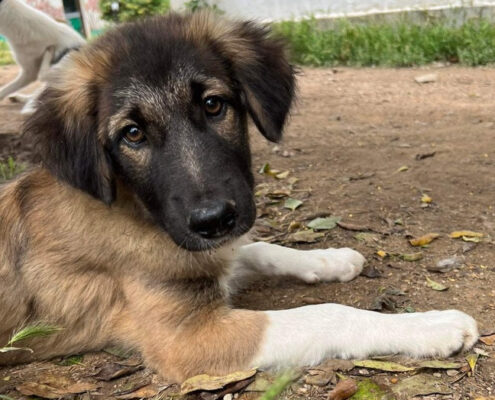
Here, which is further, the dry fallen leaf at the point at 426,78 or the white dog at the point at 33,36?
the white dog at the point at 33,36

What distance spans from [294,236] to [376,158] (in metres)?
1.41

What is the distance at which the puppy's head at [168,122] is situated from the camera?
2.60 metres

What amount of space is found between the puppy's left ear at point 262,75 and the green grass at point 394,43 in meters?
5.86

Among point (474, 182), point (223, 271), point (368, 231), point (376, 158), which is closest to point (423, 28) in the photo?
point (376, 158)

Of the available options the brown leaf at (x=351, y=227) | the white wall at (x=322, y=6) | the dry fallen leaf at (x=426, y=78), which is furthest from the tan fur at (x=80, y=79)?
the white wall at (x=322, y=6)

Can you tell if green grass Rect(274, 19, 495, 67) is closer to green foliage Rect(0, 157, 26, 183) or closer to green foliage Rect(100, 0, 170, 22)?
green foliage Rect(0, 157, 26, 183)

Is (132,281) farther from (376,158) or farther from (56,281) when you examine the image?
(376,158)

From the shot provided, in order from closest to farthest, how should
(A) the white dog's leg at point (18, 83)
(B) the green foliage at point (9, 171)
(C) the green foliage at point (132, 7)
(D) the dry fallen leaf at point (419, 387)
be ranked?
(D) the dry fallen leaf at point (419, 387), (B) the green foliage at point (9, 171), (A) the white dog's leg at point (18, 83), (C) the green foliage at point (132, 7)

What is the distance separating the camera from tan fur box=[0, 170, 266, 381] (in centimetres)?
268

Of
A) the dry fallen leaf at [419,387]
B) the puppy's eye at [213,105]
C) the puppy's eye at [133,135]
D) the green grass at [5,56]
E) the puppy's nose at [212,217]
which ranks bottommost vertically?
the green grass at [5,56]

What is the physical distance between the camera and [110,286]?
296 centimetres

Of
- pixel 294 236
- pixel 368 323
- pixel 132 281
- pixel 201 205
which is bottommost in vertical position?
pixel 294 236

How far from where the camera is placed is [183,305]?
9.00 ft

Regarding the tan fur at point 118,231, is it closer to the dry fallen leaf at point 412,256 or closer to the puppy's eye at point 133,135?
the puppy's eye at point 133,135
